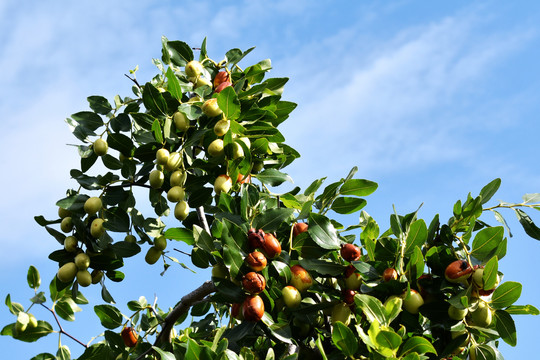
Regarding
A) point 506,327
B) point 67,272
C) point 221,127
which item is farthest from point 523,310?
point 67,272

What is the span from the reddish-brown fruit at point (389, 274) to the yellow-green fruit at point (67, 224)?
1657 mm

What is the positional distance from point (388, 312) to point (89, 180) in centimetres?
175

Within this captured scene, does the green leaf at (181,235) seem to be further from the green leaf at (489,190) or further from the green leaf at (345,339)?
the green leaf at (489,190)

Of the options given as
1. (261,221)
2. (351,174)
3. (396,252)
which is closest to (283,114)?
(351,174)

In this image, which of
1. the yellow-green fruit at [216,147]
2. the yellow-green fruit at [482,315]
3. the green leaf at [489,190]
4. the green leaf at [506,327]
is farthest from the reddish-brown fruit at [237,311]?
the green leaf at [489,190]

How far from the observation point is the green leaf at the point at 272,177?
10.2 ft

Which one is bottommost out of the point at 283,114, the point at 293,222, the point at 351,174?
the point at 293,222

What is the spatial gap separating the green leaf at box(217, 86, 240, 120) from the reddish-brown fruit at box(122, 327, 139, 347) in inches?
55.4

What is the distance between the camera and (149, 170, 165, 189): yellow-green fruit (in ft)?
9.95

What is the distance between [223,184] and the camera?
2.84m

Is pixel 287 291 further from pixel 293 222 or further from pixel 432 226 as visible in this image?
pixel 432 226

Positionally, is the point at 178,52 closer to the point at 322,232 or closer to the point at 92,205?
the point at 92,205

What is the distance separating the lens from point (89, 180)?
320 centimetres

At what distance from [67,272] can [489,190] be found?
2.07m
